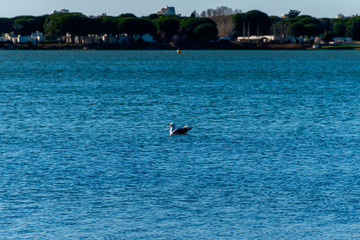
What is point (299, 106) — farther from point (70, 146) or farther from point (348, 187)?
point (348, 187)

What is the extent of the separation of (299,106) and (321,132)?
14.9 metres

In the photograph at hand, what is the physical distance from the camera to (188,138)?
112 feet

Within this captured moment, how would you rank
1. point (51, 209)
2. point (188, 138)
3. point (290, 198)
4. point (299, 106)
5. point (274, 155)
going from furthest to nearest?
point (299, 106)
point (188, 138)
point (274, 155)
point (290, 198)
point (51, 209)

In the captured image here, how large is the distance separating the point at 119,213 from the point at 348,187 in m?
8.14

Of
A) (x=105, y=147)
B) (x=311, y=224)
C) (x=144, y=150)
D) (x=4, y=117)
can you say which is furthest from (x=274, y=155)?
(x=4, y=117)

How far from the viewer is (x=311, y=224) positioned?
62.2 ft

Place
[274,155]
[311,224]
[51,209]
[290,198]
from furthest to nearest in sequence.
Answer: [274,155]
[290,198]
[51,209]
[311,224]

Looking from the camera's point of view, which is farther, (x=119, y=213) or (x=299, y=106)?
(x=299, y=106)

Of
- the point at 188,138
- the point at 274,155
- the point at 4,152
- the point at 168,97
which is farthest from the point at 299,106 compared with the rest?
the point at 4,152

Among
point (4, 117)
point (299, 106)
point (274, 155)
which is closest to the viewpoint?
point (274, 155)

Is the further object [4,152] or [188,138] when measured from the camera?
[188,138]

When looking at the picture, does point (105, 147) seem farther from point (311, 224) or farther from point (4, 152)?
point (311, 224)

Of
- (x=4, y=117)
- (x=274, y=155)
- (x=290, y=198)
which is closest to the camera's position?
(x=290, y=198)

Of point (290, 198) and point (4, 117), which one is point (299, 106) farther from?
point (290, 198)
